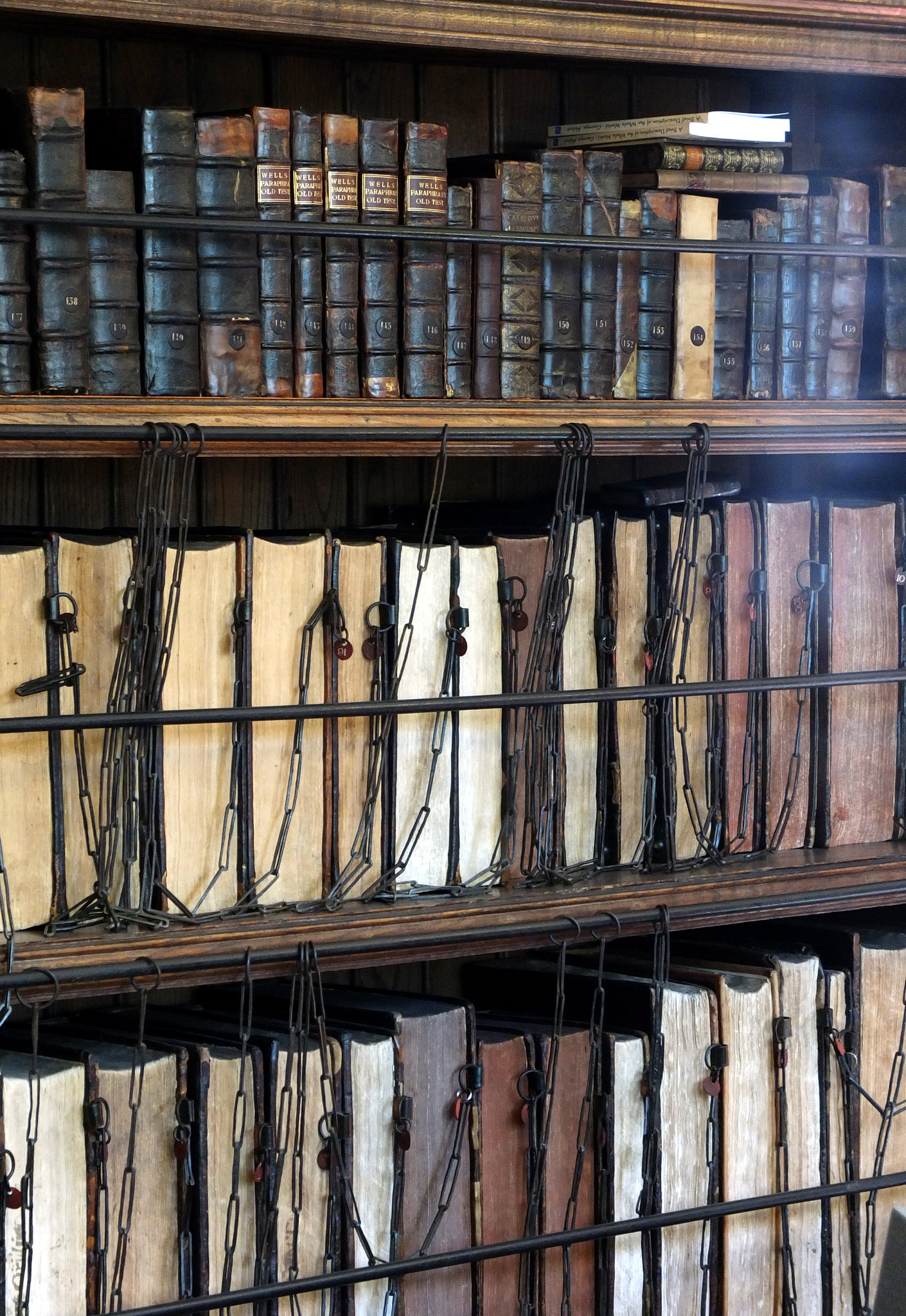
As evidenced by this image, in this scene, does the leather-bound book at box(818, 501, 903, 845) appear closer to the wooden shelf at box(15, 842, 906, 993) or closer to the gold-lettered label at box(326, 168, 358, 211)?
the wooden shelf at box(15, 842, 906, 993)

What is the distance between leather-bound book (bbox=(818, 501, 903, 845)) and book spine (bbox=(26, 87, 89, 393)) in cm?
66

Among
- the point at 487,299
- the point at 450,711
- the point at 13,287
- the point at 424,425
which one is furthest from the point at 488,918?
the point at 13,287

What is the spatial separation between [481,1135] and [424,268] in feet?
2.32

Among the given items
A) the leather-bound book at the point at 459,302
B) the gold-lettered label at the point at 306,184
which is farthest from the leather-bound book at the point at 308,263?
the leather-bound book at the point at 459,302

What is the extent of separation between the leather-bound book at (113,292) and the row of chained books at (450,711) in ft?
0.41

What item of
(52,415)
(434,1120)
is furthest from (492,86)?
(434,1120)

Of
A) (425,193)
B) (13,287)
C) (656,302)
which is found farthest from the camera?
(656,302)

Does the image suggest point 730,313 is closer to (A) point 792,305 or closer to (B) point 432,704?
(A) point 792,305

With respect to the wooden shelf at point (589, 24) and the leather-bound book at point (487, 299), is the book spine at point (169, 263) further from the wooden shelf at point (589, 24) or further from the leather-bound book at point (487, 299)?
the leather-bound book at point (487, 299)

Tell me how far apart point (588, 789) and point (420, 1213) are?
14.8 inches

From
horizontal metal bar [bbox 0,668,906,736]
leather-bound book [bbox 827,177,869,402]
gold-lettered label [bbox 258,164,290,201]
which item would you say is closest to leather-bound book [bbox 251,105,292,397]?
gold-lettered label [bbox 258,164,290,201]

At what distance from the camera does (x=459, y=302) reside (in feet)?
4.01

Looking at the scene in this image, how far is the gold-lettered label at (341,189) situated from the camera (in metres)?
1.16

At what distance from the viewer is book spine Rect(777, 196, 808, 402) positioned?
4.33 ft
